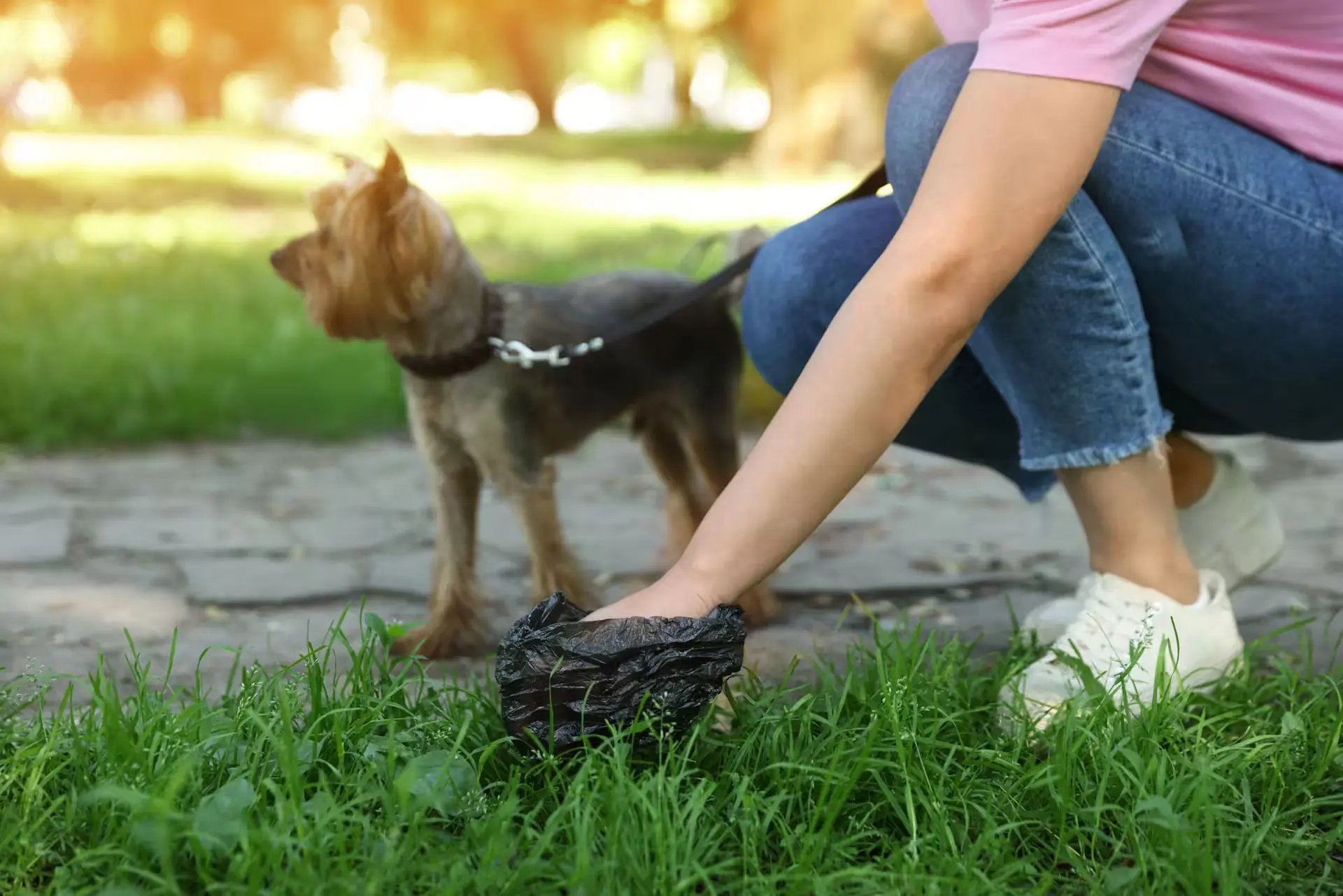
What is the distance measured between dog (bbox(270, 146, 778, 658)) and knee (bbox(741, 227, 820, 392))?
1.32 ft

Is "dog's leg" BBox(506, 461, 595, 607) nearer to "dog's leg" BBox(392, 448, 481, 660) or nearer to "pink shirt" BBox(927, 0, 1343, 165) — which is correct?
"dog's leg" BBox(392, 448, 481, 660)

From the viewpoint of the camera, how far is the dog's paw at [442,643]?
2.81 meters

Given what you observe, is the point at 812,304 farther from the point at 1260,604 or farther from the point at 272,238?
the point at 272,238

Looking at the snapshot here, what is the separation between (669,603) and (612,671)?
0.38 feet

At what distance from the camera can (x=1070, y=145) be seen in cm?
187

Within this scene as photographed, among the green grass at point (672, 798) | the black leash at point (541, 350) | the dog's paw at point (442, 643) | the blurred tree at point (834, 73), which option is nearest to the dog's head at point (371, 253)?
the black leash at point (541, 350)

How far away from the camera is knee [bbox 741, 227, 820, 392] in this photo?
8.46 ft

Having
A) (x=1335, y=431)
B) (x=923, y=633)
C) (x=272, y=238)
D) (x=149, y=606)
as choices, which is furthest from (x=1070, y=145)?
(x=272, y=238)

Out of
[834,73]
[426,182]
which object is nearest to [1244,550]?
[426,182]

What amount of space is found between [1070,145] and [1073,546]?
1.93m

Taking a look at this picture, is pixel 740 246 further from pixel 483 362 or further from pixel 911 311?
pixel 911 311

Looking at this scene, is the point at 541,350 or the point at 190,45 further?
the point at 190,45

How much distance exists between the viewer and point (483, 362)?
288 cm

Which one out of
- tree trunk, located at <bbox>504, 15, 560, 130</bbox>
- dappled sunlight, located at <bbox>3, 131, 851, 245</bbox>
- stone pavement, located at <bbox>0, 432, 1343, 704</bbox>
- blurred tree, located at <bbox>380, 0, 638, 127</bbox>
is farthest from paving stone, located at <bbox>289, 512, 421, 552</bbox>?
tree trunk, located at <bbox>504, 15, 560, 130</bbox>
